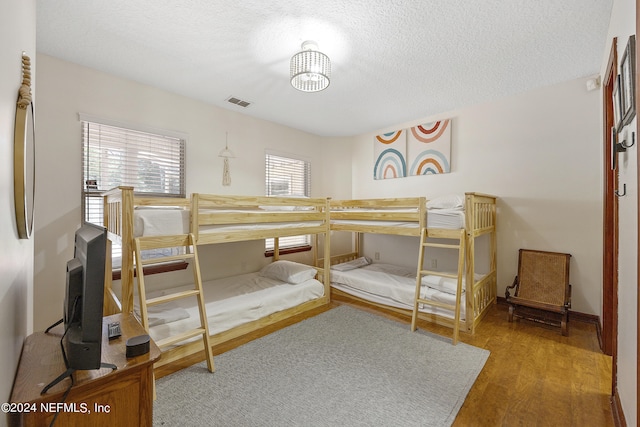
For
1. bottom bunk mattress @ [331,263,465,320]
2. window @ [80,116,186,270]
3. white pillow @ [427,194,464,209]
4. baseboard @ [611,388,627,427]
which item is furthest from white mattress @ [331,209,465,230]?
window @ [80,116,186,270]

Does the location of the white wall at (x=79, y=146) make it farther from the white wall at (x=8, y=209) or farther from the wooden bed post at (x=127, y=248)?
the white wall at (x=8, y=209)

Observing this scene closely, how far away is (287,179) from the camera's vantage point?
4539 millimetres

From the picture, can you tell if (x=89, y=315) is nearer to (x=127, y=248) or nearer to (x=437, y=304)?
(x=127, y=248)

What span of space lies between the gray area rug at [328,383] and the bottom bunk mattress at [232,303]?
11.7 inches

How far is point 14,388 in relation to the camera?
930mm

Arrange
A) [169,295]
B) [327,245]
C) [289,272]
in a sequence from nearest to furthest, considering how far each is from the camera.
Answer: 1. [169,295]
2. [289,272]
3. [327,245]

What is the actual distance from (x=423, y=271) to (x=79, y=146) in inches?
142

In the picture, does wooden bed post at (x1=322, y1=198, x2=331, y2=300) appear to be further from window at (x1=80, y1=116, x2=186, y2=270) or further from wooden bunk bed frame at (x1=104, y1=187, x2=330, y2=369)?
window at (x1=80, y1=116, x2=186, y2=270)

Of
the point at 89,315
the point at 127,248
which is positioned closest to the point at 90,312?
the point at 89,315

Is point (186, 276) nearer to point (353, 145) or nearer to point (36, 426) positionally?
point (36, 426)

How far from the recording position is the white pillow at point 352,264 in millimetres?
4129

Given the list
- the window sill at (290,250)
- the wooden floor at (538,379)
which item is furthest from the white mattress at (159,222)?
the wooden floor at (538,379)

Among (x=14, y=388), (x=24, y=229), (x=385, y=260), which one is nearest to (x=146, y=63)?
(x=24, y=229)

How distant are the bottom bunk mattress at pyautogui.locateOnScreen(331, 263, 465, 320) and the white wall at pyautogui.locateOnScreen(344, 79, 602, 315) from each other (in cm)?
107
